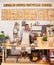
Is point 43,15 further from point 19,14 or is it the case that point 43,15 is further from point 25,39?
point 25,39

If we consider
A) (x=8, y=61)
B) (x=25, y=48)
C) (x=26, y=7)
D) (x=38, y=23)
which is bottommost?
(x=8, y=61)

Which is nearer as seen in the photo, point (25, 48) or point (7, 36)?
point (25, 48)

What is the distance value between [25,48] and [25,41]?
93cm

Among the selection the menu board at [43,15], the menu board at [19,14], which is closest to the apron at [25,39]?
the menu board at [19,14]

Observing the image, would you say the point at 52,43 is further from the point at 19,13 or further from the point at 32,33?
the point at 19,13

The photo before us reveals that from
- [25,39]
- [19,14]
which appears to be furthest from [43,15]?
[25,39]

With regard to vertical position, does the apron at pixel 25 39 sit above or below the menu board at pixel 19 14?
below

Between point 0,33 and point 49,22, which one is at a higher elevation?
point 49,22

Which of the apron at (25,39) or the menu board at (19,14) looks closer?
the apron at (25,39)

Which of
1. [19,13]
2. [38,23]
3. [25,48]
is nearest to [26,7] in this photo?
[19,13]

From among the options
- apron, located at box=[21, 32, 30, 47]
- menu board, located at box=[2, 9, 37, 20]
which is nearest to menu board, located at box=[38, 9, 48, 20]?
menu board, located at box=[2, 9, 37, 20]

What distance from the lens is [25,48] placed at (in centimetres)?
316

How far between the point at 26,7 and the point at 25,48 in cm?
142

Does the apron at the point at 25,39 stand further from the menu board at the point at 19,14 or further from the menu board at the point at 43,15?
the menu board at the point at 43,15
